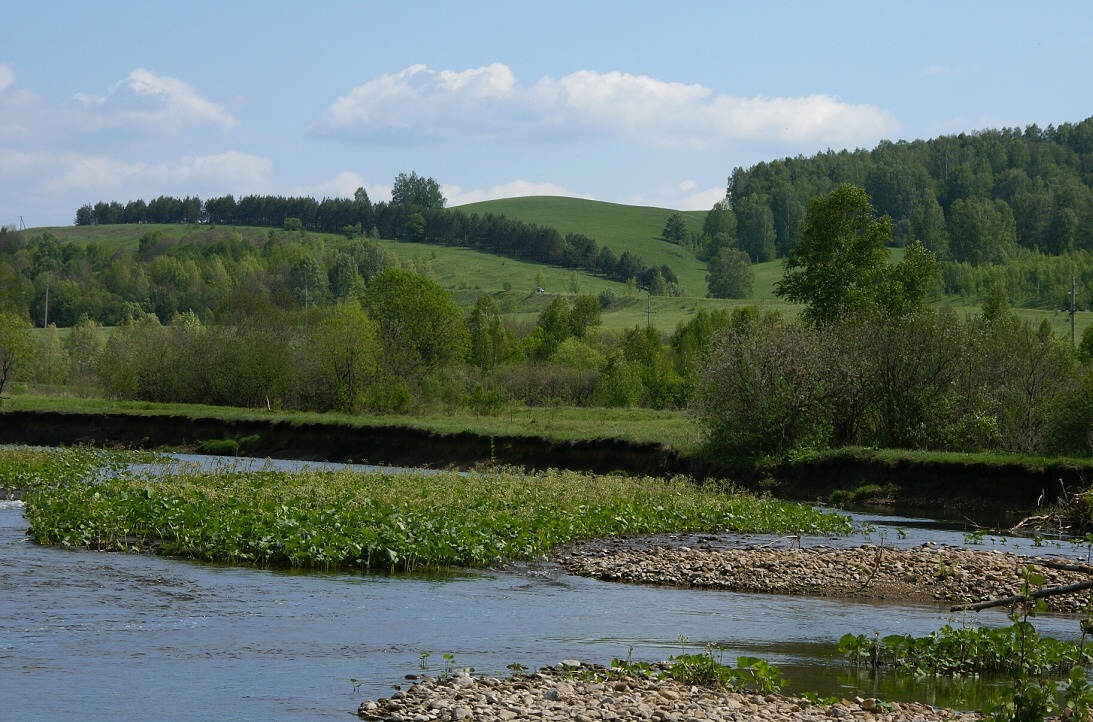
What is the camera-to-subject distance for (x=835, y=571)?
24.0 m

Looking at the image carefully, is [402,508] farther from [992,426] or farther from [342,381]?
[342,381]

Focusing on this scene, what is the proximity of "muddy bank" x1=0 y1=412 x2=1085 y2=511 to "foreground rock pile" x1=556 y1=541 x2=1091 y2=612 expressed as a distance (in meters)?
5.93

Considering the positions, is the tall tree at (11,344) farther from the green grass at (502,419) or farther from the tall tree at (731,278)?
the tall tree at (731,278)

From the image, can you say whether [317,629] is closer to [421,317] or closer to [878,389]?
[878,389]

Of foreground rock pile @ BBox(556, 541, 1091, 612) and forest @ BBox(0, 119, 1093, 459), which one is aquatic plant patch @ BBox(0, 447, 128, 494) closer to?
foreground rock pile @ BBox(556, 541, 1091, 612)

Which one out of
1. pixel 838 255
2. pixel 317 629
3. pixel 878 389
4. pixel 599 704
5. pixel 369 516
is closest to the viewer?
pixel 599 704

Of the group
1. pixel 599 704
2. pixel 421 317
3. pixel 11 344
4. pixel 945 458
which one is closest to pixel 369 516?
pixel 599 704

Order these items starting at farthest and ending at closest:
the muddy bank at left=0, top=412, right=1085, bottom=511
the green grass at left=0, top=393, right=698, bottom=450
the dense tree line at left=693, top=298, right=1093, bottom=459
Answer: the green grass at left=0, top=393, right=698, bottom=450 → the dense tree line at left=693, top=298, right=1093, bottom=459 → the muddy bank at left=0, top=412, right=1085, bottom=511

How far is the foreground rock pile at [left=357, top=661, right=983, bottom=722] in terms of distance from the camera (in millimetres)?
12125

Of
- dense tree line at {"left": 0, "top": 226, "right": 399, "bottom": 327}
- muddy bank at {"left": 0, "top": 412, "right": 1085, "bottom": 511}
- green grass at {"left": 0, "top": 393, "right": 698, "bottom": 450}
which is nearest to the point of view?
muddy bank at {"left": 0, "top": 412, "right": 1085, "bottom": 511}

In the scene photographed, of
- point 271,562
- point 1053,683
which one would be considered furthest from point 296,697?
point 271,562

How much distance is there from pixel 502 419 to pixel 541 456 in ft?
40.4

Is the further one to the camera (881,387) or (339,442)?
(339,442)

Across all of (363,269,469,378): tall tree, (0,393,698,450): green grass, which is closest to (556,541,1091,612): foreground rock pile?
(0,393,698,450): green grass
